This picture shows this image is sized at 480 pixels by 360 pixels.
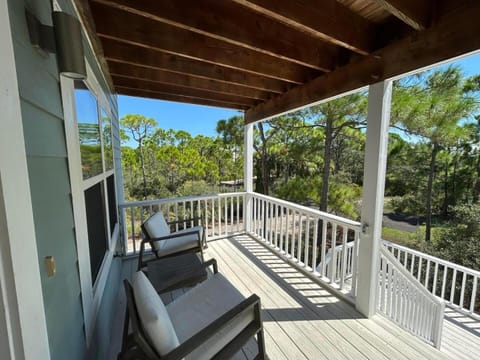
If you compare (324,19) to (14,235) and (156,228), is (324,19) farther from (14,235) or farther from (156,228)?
(156,228)

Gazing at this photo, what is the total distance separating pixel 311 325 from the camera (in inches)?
82.0

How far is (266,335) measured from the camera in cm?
196

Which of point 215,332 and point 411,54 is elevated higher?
point 411,54

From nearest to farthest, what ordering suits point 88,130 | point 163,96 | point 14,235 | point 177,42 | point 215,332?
point 14,235 → point 215,332 → point 88,130 → point 177,42 → point 163,96

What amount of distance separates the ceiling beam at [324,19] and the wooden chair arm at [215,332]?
1868 mm

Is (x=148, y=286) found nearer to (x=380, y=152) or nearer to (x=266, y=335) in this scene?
(x=266, y=335)

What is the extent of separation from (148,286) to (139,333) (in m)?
0.24

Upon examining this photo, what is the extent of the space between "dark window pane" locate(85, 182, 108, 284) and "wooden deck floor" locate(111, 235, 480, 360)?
0.79 m

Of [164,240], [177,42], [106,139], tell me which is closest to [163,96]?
[106,139]

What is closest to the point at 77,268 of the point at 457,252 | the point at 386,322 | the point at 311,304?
the point at 311,304

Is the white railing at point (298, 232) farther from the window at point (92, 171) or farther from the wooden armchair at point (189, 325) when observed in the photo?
the window at point (92, 171)

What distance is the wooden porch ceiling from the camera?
1495 millimetres

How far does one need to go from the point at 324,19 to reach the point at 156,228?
2.72 m

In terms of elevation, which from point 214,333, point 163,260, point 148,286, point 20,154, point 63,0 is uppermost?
point 63,0
